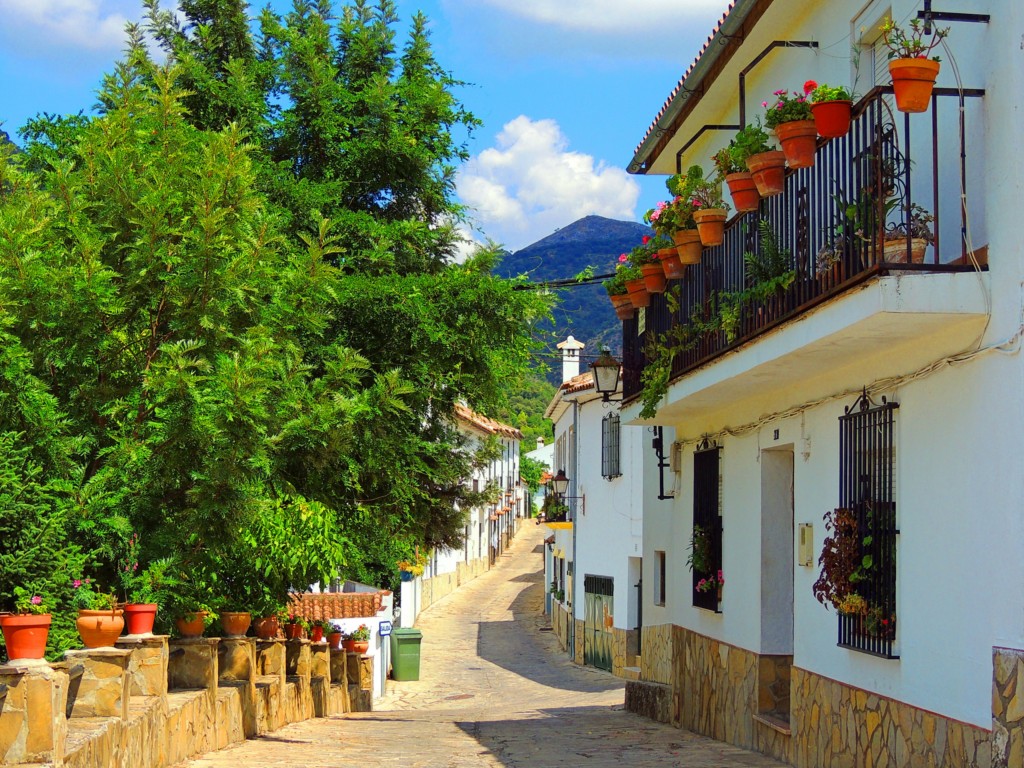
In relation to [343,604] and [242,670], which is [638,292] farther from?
[343,604]

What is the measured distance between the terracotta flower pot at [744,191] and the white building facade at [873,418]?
16 centimetres

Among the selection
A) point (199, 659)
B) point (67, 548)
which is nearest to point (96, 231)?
point (67, 548)

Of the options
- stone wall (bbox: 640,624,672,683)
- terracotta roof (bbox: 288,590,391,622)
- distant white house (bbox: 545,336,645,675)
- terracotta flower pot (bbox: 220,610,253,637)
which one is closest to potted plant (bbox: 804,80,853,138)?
terracotta flower pot (bbox: 220,610,253,637)

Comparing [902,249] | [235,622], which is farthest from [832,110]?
[235,622]

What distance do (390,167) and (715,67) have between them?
6768 millimetres

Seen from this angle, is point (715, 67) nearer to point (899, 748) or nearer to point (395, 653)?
point (899, 748)

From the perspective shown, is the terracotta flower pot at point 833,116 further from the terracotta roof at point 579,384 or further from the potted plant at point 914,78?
the terracotta roof at point 579,384

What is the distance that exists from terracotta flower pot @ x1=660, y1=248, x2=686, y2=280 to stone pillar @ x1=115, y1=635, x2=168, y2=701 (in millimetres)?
6149

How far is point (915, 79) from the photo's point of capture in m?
6.83

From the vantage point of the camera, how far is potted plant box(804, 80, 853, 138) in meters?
7.80

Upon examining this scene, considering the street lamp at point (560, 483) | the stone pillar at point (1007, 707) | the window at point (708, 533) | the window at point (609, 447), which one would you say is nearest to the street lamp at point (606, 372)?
the window at point (708, 533)

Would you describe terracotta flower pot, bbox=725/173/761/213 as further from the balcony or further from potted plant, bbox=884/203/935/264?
potted plant, bbox=884/203/935/264

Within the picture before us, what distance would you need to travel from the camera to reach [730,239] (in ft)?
36.0

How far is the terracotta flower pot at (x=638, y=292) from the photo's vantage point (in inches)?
539
